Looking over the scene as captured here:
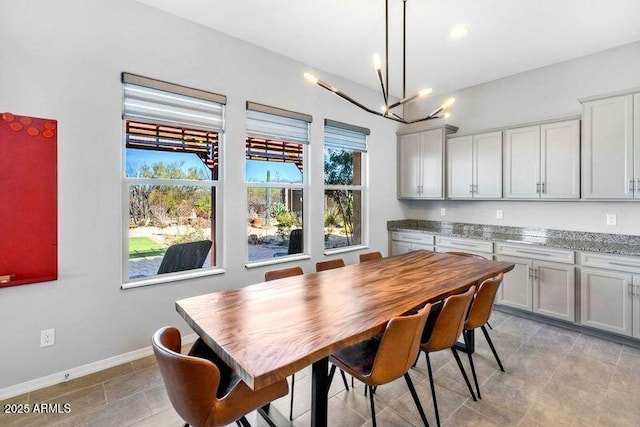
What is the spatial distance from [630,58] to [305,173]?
144 inches

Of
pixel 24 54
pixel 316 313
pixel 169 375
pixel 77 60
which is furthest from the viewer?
pixel 77 60

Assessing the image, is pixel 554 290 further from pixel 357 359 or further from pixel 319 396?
pixel 319 396

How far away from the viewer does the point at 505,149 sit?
3926 mm

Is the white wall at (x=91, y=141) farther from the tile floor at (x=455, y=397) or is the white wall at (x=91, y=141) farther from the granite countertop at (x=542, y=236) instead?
the granite countertop at (x=542, y=236)

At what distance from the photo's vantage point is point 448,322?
188 centimetres

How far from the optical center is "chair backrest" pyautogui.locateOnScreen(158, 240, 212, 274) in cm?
294

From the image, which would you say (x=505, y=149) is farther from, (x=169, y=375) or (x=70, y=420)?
(x=70, y=420)

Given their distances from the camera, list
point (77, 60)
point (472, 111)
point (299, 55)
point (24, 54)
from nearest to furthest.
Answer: point (24, 54), point (77, 60), point (299, 55), point (472, 111)

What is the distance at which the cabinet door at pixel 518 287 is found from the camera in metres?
3.52

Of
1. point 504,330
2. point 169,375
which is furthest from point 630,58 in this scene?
point 169,375

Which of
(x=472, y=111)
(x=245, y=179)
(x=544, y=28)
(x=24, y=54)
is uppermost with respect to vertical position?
(x=544, y=28)

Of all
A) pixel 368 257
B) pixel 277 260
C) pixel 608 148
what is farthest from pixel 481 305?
pixel 608 148

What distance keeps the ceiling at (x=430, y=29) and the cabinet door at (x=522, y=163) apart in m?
0.84

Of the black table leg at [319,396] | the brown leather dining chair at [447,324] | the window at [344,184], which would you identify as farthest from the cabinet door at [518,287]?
the black table leg at [319,396]
